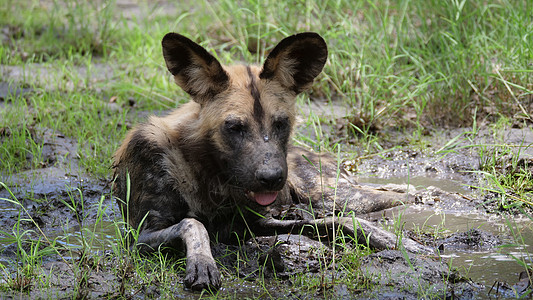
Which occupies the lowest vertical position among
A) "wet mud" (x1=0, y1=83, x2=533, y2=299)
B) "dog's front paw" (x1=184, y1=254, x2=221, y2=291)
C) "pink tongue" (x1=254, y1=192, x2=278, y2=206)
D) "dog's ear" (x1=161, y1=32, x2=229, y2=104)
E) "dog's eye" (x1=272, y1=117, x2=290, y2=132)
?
"wet mud" (x1=0, y1=83, x2=533, y2=299)

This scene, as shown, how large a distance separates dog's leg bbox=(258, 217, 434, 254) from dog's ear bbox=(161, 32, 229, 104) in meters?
0.94

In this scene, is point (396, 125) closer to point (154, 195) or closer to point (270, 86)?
point (270, 86)

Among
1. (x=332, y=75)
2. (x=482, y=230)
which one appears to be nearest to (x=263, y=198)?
(x=482, y=230)

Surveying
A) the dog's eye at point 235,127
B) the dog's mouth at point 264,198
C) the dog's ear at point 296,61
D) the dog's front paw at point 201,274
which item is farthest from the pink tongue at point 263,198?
the dog's ear at point 296,61

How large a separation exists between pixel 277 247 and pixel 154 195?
31.7 inches

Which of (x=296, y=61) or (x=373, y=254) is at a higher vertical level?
(x=296, y=61)

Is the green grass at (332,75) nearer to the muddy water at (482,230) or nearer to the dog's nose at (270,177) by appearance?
the muddy water at (482,230)

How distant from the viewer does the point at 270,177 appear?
3754 millimetres

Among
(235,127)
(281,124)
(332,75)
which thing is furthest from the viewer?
(332,75)

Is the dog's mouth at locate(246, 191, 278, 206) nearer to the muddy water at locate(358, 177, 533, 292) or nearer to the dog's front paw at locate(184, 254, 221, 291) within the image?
the dog's front paw at locate(184, 254, 221, 291)

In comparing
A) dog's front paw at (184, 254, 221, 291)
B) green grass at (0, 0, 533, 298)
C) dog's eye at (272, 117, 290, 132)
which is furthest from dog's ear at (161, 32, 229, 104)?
green grass at (0, 0, 533, 298)

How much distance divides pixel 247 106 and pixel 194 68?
1.36 feet

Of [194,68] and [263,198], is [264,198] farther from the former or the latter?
[194,68]

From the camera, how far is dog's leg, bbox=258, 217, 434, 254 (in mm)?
3809
